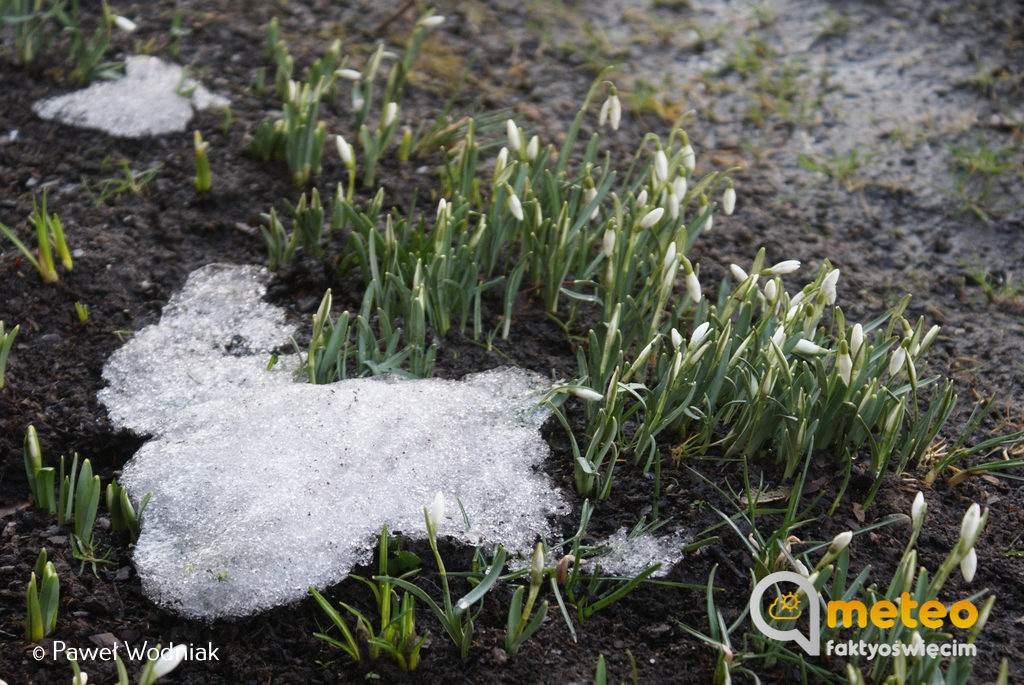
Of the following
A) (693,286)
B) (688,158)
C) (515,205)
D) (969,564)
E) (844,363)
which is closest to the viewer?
(969,564)

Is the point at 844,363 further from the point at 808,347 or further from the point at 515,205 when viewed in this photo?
the point at 515,205

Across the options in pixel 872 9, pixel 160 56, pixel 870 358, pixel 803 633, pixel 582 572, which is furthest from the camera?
pixel 872 9

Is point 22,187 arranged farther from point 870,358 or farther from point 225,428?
point 870,358

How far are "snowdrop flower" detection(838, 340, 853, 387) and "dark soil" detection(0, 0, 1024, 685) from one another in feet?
1.04

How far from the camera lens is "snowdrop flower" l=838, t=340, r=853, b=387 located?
1947 millimetres

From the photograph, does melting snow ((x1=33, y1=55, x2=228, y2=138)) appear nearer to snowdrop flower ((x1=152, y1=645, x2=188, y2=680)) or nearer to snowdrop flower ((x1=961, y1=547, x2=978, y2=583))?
snowdrop flower ((x1=152, y1=645, x2=188, y2=680))

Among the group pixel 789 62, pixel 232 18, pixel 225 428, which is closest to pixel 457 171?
pixel 225 428

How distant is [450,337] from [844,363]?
1.07 meters

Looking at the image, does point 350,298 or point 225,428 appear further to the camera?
point 350,298

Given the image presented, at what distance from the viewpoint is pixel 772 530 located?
2039 millimetres

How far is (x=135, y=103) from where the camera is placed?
10.5ft

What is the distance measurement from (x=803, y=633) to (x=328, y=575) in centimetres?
98

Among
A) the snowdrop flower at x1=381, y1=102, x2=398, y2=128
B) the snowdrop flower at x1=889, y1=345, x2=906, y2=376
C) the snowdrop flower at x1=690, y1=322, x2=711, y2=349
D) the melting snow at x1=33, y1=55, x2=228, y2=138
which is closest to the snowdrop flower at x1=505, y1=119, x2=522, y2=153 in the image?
the snowdrop flower at x1=381, y1=102, x2=398, y2=128

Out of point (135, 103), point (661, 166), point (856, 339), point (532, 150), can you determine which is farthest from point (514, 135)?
point (135, 103)
